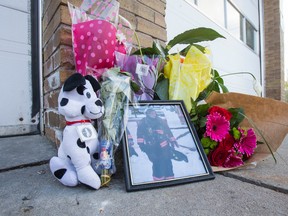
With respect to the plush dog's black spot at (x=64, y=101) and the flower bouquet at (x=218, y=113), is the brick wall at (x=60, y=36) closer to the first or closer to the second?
the plush dog's black spot at (x=64, y=101)

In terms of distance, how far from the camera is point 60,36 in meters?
0.99

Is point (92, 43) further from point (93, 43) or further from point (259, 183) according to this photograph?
point (259, 183)

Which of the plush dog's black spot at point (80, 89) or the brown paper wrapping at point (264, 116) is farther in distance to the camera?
the brown paper wrapping at point (264, 116)

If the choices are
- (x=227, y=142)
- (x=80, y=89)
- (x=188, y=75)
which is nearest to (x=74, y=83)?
(x=80, y=89)

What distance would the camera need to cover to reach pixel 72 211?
57cm

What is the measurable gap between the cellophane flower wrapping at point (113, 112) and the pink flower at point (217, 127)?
0.35 m

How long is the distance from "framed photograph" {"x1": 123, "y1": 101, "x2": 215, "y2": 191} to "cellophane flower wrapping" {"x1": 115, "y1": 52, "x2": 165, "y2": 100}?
3.6 inches

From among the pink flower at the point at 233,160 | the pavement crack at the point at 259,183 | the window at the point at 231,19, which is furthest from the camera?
the window at the point at 231,19

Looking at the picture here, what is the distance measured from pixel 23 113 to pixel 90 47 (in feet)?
2.41

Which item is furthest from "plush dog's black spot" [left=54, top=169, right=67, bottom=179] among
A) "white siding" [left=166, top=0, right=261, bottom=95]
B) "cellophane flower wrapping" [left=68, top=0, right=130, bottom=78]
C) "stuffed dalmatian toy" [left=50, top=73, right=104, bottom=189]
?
"white siding" [left=166, top=0, right=261, bottom=95]

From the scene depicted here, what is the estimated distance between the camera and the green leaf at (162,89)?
3.33ft

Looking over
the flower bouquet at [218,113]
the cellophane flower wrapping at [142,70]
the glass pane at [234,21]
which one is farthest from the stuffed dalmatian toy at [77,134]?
the glass pane at [234,21]

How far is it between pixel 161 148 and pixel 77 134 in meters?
0.32

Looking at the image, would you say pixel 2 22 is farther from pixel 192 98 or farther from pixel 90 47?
pixel 192 98
